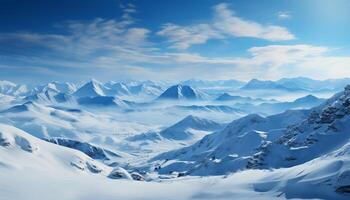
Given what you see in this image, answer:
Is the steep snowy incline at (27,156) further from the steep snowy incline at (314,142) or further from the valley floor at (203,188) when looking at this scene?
the steep snowy incline at (314,142)

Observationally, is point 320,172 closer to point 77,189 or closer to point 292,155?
point 77,189

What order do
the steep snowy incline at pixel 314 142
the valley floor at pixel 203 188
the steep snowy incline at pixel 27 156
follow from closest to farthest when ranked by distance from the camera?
the valley floor at pixel 203 188, the steep snowy incline at pixel 27 156, the steep snowy incline at pixel 314 142

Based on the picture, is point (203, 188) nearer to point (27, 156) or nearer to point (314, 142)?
point (314, 142)

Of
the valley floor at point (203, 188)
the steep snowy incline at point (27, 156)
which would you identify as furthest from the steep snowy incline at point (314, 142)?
the steep snowy incline at point (27, 156)

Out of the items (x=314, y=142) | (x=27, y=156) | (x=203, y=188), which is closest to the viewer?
(x=203, y=188)

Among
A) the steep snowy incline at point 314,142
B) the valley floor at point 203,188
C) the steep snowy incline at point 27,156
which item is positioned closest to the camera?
the valley floor at point 203,188

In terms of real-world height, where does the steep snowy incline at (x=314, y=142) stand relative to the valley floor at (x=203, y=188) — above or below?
above

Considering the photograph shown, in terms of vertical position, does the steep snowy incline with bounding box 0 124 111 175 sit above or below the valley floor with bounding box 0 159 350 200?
above

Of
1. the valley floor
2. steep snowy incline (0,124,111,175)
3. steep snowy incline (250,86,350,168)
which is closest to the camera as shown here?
the valley floor

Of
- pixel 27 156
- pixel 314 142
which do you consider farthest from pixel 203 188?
pixel 27 156

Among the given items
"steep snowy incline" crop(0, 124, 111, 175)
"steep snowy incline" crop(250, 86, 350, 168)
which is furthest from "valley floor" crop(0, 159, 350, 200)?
"steep snowy incline" crop(250, 86, 350, 168)

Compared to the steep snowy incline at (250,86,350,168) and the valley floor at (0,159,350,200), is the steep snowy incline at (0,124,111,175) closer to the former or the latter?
the valley floor at (0,159,350,200)

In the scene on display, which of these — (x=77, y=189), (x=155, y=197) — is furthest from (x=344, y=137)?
(x=77, y=189)
